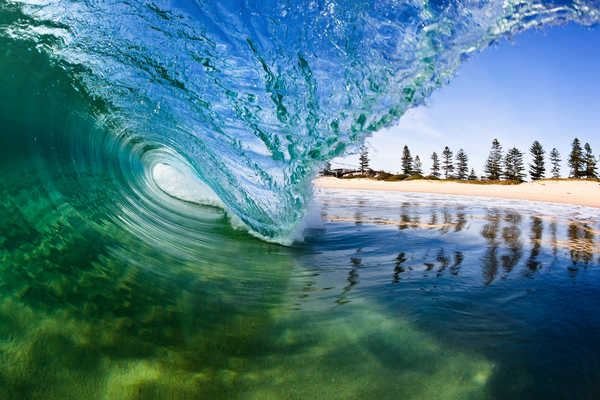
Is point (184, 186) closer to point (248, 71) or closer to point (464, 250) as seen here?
point (248, 71)

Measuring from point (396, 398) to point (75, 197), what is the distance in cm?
293

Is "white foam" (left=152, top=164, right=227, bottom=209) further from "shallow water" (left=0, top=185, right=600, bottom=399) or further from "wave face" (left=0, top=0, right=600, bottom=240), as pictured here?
"shallow water" (left=0, top=185, right=600, bottom=399)

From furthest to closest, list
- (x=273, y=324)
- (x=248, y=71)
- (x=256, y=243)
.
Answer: (x=256, y=243), (x=248, y=71), (x=273, y=324)

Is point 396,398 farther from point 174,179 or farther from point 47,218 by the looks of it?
point 174,179

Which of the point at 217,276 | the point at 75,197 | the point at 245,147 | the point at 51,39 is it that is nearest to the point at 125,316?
the point at 217,276

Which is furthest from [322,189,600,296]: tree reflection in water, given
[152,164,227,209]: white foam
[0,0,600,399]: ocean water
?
[152,164,227,209]: white foam

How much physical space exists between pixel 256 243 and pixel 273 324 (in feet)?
6.43

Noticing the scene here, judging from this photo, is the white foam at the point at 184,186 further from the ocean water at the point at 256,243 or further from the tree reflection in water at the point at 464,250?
the tree reflection in water at the point at 464,250

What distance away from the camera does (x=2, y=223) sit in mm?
1721

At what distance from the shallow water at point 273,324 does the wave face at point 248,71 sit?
116 cm

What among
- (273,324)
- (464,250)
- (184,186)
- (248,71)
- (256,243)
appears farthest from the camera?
(184,186)

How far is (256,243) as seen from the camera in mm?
3559

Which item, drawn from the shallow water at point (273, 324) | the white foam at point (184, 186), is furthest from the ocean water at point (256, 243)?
the white foam at point (184, 186)

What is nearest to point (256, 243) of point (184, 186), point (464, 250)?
point (464, 250)
